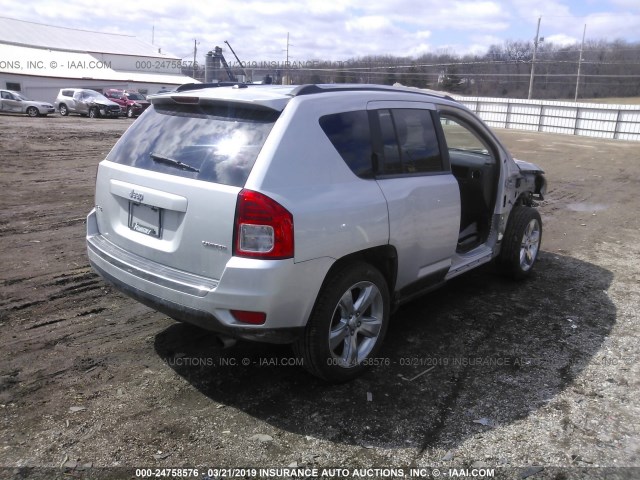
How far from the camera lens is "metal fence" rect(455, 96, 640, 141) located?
36219 mm

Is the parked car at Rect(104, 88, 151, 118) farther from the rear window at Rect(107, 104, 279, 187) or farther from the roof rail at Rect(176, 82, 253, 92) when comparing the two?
the rear window at Rect(107, 104, 279, 187)

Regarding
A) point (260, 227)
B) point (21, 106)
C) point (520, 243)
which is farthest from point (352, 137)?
point (21, 106)

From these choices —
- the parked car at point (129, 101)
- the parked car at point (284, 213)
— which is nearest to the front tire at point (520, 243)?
the parked car at point (284, 213)

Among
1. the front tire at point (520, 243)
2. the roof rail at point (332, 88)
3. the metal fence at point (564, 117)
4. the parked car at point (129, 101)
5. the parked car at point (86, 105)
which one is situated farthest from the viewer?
the metal fence at point (564, 117)

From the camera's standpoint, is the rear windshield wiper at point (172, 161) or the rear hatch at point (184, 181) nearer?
the rear hatch at point (184, 181)

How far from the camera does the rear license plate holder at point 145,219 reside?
3443 millimetres

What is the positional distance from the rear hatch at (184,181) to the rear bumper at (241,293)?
8cm

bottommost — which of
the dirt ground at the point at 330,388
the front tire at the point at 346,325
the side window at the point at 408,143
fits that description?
the dirt ground at the point at 330,388

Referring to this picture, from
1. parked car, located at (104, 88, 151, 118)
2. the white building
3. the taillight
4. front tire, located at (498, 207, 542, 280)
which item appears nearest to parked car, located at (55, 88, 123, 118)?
parked car, located at (104, 88, 151, 118)

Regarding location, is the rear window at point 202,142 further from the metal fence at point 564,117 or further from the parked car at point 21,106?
the metal fence at point 564,117

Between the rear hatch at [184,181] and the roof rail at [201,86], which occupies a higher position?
the roof rail at [201,86]

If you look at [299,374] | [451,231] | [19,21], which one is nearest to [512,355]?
[451,231]

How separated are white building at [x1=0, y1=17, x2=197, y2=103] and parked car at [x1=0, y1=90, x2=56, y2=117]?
14459 millimetres

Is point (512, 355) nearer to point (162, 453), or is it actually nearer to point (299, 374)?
point (299, 374)
